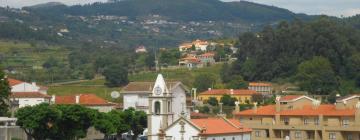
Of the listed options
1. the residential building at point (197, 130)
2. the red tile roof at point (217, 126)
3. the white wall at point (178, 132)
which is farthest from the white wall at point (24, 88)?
the white wall at point (178, 132)

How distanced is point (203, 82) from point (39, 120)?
Result: 58673 mm

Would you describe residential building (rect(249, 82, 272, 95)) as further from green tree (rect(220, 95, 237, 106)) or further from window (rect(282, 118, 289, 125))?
window (rect(282, 118, 289, 125))

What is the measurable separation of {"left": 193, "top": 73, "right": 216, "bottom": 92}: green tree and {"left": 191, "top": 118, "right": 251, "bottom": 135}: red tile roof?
185ft

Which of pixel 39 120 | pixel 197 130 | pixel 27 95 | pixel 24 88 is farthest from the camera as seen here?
pixel 24 88

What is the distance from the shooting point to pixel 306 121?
66.3m

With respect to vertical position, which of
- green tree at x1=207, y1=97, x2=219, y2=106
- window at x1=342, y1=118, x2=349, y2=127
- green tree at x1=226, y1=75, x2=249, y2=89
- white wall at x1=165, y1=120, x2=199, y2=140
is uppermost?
white wall at x1=165, y1=120, x2=199, y2=140

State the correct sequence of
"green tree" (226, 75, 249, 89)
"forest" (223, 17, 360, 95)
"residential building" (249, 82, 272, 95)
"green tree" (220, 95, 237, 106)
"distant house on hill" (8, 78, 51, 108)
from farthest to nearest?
"green tree" (226, 75, 249, 89) < "residential building" (249, 82, 272, 95) < "forest" (223, 17, 360, 95) < "green tree" (220, 95, 237, 106) < "distant house on hill" (8, 78, 51, 108)

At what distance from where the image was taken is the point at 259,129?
69688 millimetres

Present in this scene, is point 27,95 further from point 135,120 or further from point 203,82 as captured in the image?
point 203,82

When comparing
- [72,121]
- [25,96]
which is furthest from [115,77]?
[72,121]

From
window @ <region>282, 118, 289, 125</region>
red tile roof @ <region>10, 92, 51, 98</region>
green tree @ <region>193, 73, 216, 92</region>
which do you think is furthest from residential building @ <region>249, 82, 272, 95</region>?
window @ <region>282, 118, 289, 125</region>

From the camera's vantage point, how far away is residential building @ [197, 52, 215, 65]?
156m

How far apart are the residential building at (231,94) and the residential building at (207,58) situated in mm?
45940

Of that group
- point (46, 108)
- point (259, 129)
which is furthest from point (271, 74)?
point (46, 108)
